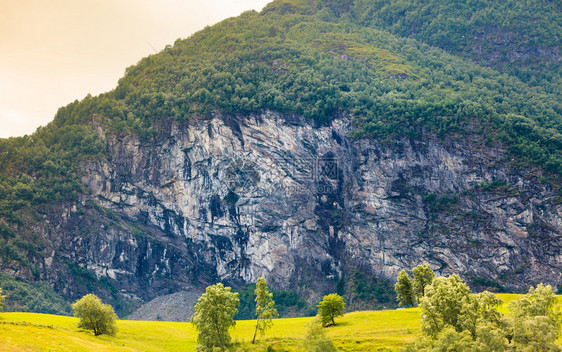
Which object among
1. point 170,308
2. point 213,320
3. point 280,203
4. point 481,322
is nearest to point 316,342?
point 213,320

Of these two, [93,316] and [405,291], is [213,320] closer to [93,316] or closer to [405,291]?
[93,316]

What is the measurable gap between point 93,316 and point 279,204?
81.4 metres

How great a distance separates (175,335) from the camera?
244ft

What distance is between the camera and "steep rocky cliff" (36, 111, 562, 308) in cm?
13125

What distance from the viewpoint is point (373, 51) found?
186 meters

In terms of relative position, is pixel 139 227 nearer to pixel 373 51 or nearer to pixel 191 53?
pixel 191 53

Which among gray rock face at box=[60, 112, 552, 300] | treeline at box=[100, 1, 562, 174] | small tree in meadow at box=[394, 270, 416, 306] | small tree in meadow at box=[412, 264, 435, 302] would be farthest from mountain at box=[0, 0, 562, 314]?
small tree in meadow at box=[412, 264, 435, 302]

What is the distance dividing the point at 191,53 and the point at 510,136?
115 meters

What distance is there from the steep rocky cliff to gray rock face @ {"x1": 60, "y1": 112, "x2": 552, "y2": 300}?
11.5 inches

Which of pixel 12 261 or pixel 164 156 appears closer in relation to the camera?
pixel 12 261

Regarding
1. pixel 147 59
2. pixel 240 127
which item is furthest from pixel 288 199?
pixel 147 59

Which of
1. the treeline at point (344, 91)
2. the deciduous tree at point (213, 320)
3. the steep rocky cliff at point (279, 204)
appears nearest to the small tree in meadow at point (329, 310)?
the deciduous tree at point (213, 320)

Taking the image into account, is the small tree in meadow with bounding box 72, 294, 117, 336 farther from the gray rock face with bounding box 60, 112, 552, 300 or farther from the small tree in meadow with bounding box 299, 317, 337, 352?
the gray rock face with bounding box 60, 112, 552, 300

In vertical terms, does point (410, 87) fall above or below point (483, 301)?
above
